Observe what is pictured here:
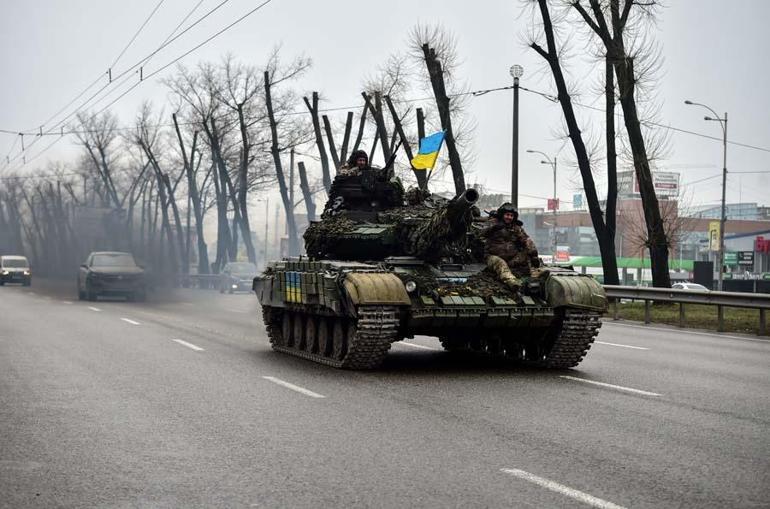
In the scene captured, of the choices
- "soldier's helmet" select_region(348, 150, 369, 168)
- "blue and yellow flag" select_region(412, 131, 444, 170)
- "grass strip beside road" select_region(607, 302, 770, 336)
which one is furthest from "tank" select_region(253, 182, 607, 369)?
"grass strip beside road" select_region(607, 302, 770, 336)

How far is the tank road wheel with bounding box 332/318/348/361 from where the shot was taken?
1436 centimetres

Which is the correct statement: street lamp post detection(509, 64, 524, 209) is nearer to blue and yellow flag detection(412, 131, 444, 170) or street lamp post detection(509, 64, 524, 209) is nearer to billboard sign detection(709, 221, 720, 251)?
blue and yellow flag detection(412, 131, 444, 170)

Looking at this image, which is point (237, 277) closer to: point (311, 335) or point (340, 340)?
point (311, 335)

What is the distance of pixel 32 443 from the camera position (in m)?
8.45

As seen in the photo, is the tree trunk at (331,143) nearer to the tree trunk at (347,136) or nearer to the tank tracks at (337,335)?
the tree trunk at (347,136)

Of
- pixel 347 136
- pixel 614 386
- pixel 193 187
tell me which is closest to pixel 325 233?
pixel 614 386

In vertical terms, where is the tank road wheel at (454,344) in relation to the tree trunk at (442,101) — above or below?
below

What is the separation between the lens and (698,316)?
1046 inches

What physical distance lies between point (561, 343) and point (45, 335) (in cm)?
1006

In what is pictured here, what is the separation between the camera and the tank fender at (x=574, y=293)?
13727 millimetres

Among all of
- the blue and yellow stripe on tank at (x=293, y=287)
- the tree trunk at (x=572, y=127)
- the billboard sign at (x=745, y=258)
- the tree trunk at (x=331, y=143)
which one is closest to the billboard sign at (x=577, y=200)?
Result: the billboard sign at (x=745, y=258)

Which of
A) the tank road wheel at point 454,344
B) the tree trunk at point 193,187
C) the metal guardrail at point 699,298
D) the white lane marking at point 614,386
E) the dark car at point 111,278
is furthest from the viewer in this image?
the tree trunk at point 193,187

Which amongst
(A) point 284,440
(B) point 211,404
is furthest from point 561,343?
(A) point 284,440

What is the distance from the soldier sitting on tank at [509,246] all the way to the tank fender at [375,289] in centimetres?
167
